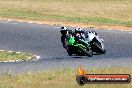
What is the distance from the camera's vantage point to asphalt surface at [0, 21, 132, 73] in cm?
1941

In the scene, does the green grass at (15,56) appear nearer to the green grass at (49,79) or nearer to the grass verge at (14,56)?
the grass verge at (14,56)

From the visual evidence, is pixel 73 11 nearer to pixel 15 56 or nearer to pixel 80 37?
pixel 15 56

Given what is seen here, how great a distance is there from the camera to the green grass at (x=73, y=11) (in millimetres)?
39625

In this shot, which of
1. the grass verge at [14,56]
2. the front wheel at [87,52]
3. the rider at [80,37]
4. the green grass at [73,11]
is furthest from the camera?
the green grass at [73,11]

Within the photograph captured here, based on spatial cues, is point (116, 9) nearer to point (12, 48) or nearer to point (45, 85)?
point (12, 48)

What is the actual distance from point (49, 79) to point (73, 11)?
32.1 m

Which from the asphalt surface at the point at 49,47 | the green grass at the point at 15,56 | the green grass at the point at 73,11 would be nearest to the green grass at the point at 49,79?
the asphalt surface at the point at 49,47

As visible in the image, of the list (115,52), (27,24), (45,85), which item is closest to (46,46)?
(115,52)

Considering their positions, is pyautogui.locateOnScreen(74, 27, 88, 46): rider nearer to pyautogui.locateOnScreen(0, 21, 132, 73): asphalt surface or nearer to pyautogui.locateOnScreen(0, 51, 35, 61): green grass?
pyautogui.locateOnScreen(0, 21, 132, 73): asphalt surface

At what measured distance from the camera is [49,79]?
15453mm

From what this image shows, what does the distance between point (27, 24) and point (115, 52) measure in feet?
38.5

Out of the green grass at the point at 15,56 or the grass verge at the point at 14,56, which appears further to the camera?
the green grass at the point at 15,56

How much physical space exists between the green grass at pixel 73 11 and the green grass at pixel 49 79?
65.0 feet

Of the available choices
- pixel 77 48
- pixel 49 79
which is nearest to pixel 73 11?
pixel 77 48
